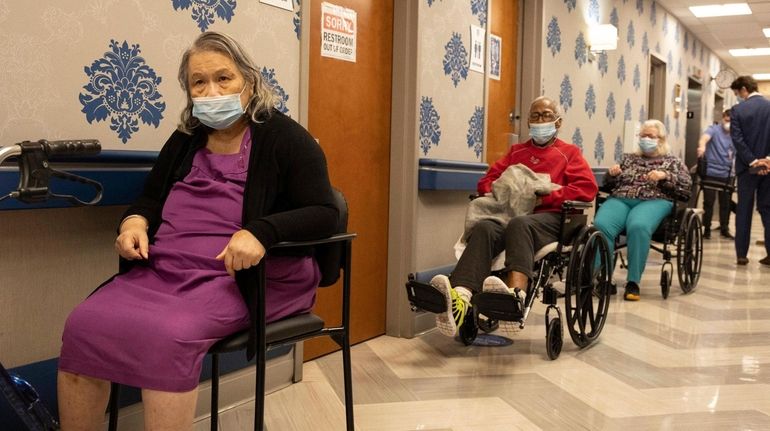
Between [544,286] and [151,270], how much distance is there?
175 centimetres

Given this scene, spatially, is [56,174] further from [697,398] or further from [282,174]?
[697,398]

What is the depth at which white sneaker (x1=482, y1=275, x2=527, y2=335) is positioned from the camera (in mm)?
2547

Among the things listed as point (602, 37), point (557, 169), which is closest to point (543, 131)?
point (557, 169)

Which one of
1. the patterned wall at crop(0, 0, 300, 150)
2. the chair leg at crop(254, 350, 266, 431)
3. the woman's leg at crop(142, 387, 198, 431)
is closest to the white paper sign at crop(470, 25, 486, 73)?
the patterned wall at crop(0, 0, 300, 150)

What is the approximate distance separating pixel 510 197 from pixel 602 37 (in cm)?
297

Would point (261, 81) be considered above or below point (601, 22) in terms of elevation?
below

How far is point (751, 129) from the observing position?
213 inches

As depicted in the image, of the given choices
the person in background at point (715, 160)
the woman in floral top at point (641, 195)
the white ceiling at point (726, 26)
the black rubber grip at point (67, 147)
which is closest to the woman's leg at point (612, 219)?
the woman in floral top at point (641, 195)

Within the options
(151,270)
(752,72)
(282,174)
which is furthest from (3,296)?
(752,72)

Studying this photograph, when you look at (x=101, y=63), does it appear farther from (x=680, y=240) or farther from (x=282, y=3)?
(x=680, y=240)

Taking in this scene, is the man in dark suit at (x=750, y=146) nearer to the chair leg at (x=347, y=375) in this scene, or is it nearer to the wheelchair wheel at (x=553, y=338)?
the wheelchair wheel at (x=553, y=338)

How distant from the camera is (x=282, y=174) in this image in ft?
5.43

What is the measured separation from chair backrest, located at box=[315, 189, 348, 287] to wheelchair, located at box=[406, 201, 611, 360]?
840 mm

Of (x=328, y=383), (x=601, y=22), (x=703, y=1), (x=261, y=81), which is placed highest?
(x=703, y=1)
